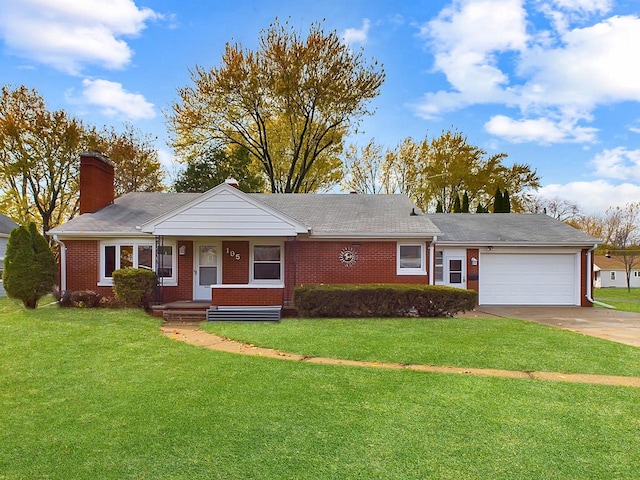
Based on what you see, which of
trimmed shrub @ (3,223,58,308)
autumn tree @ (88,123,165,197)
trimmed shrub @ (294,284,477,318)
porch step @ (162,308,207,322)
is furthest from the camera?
autumn tree @ (88,123,165,197)

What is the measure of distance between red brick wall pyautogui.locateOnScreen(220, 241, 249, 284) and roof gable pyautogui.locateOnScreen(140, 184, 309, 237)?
1.65 meters

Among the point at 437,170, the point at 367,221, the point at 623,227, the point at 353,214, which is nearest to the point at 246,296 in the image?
the point at 367,221

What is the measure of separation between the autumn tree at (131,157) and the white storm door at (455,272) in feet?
82.5

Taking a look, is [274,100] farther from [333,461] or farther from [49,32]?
[333,461]

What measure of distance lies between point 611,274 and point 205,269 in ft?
159

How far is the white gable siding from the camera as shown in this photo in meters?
12.9

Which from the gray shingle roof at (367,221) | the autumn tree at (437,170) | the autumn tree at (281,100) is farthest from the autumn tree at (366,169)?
the gray shingle roof at (367,221)

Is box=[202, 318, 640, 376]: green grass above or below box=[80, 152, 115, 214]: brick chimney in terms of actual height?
below

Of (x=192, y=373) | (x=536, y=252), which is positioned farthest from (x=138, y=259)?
(x=536, y=252)

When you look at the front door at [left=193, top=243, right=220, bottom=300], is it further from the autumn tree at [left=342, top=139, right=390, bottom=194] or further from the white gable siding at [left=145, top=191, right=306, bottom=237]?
the autumn tree at [left=342, top=139, right=390, bottom=194]

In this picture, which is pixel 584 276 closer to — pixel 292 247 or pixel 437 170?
pixel 292 247

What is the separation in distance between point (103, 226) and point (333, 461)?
43.5 ft

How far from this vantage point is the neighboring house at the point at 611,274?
4600 cm

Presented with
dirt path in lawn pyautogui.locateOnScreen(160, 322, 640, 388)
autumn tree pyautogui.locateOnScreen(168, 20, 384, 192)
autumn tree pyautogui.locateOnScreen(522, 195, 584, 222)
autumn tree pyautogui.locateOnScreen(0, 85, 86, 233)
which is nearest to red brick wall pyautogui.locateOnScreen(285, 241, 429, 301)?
dirt path in lawn pyautogui.locateOnScreen(160, 322, 640, 388)
